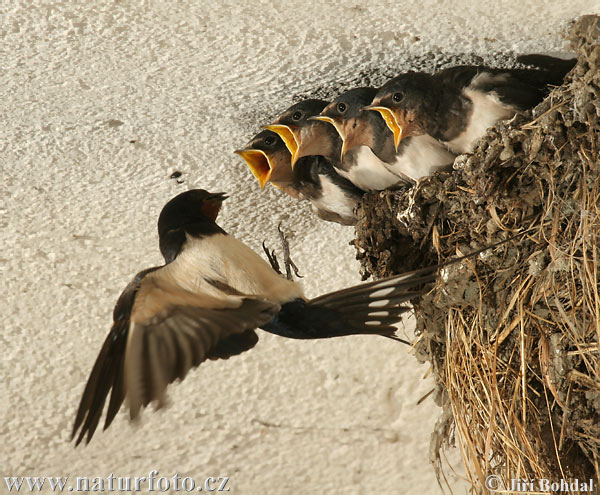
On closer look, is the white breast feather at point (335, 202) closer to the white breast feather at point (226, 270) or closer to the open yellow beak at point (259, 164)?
the open yellow beak at point (259, 164)

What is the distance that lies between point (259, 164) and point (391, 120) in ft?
0.86

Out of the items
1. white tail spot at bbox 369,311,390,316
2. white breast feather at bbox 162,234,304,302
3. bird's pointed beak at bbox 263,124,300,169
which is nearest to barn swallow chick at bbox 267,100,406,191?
bird's pointed beak at bbox 263,124,300,169

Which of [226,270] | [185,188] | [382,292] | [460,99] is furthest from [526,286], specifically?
[185,188]

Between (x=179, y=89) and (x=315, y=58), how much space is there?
25 centimetres

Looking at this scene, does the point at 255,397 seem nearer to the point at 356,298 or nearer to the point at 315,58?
the point at 356,298

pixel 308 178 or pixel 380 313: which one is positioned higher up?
pixel 308 178

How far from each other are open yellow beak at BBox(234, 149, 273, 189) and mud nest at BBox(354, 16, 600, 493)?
0.86ft

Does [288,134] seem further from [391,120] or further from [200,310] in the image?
[200,310]

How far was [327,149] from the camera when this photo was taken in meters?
1.75

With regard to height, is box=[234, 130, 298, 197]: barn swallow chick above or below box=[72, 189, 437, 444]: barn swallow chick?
above

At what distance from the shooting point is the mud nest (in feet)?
4.40

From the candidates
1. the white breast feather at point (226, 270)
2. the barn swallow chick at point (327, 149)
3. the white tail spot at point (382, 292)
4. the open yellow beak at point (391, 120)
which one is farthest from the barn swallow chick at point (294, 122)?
the white tail spot at point (382, 292)

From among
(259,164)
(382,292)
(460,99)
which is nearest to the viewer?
(382,292)

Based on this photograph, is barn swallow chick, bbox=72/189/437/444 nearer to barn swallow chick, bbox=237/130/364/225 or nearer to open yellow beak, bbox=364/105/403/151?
barn swallow chick, bbox=237/130/364/225
